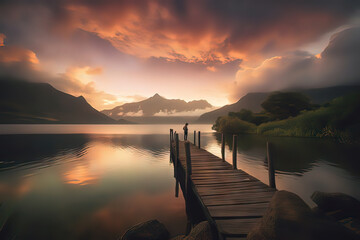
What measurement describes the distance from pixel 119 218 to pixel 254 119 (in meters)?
64.4

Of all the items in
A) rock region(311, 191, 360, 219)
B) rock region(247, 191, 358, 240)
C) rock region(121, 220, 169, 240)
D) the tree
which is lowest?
rock region(121, 220, 169, 240)

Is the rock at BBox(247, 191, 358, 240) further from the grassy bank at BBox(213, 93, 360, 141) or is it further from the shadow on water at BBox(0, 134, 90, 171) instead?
the grassy bank at BBox(213, 93, 360, 141)

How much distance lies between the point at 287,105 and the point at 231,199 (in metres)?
65.8

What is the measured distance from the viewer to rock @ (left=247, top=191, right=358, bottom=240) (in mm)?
2988

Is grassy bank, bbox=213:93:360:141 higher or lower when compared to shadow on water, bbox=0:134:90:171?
higher

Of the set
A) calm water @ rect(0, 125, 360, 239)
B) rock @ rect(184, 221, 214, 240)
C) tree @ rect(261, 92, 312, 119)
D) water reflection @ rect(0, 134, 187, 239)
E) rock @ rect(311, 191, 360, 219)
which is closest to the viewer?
rock @ rect(184, 221, 214, 240)

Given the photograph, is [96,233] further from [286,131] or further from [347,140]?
[286,131]

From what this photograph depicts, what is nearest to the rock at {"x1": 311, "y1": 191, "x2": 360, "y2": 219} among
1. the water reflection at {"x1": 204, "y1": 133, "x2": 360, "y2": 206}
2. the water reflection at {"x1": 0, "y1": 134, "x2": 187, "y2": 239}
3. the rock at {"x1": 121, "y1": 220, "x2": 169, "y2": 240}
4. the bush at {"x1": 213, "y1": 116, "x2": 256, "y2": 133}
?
the water reflection at {"x1": 204, "y1": 133, "x2": 360, "y2": 206}

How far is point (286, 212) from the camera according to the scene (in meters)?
3.42

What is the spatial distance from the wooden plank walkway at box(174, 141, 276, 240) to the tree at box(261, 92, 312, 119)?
5995 centimetres

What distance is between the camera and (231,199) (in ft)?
20.7

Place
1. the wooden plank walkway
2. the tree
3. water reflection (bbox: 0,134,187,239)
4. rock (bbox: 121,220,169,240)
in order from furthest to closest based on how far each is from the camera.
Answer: the tree
water reflection (bbox: 0,134,187,239)
rock (bbox: 121,220,169,240)
the wooden plank walkway

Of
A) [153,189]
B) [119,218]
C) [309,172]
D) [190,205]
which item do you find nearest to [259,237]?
[190,205]

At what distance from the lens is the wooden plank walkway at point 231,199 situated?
15.4ft
